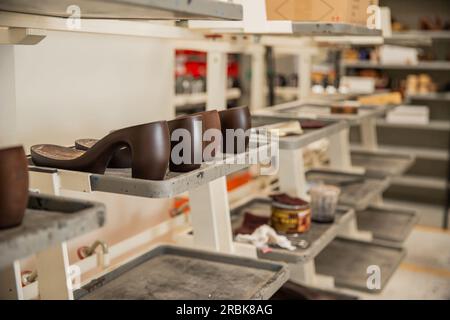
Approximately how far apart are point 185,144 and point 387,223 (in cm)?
229

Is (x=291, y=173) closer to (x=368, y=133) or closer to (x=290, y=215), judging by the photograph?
(x=290, y=215)

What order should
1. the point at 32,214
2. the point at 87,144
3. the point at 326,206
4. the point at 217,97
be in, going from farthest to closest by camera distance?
the point at 217,97 < the point at 326,206 < the point at 87,144 < the point at 32,214

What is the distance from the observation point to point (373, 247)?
2891mm

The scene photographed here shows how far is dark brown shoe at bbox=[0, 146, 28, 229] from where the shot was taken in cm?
86

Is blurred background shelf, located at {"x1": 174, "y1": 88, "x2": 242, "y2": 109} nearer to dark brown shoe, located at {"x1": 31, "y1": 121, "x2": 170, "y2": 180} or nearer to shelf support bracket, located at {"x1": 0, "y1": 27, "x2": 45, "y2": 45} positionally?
shelf support bracket, located at {"x1": 0, "y1": 27, "x2": 45, "y2": 45}

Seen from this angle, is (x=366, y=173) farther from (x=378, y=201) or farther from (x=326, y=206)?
(x=326, y=206)

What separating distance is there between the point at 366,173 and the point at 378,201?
763 mm

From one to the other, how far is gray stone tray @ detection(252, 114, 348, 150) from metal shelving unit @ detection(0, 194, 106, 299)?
1.00 m

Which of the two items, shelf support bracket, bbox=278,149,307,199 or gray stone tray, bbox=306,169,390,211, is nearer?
shelf support bracket, bbox=278,149,307,199

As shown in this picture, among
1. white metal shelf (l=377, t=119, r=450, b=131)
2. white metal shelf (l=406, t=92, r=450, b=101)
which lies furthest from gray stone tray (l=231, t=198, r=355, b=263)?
white metal shelf (l=377, t=119, r=450, b=131)

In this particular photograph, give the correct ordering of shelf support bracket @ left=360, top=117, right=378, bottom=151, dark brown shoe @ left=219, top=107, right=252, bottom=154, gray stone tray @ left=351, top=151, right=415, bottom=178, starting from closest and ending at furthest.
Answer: dark brown shoe @ left=219, top=107, right=252, bottom=154 → gray stone tray @ left=351, top=151, right=415, bottom=178 → shelf support bracket @ left=360, top=117, right=378, bottom=151

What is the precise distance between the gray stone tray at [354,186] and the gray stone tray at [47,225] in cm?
188

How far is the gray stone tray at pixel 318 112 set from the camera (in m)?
2.44
